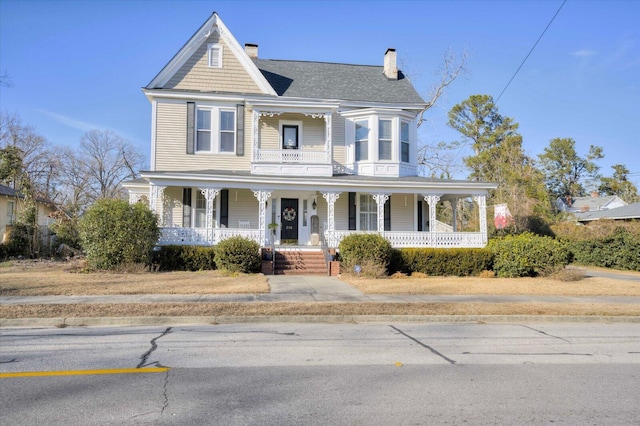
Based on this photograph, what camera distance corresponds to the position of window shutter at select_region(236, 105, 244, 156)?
2095 centimetres

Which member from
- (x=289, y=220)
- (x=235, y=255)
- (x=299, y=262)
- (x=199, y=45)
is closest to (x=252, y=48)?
(x=199, y=45)

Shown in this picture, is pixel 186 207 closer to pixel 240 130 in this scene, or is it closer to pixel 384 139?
pixel 240 130

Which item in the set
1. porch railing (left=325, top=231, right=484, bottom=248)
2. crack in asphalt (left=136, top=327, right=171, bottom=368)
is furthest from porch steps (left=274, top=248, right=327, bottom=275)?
crack in asphalt (left=136, top=327, right=171, bottom=368)

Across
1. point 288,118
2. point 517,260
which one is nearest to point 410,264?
point 517,260

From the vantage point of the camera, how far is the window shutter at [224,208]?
68.5 feet

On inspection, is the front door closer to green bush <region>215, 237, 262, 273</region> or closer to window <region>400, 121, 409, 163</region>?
green bush <region>215, 237, 262, 273</region>

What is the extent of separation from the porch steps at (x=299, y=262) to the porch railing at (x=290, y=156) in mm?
4098

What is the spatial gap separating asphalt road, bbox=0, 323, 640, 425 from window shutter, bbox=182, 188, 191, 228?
1243 centimetres

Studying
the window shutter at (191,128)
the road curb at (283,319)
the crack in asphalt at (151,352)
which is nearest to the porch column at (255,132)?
the window shutter at (191,128)

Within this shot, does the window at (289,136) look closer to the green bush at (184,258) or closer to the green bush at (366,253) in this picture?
the green bush at (366,253)

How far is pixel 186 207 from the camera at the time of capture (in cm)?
2070

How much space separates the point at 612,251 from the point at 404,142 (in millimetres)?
13033

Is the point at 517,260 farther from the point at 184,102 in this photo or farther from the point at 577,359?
the point at 184,102

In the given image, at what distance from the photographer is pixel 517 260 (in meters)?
17.8
